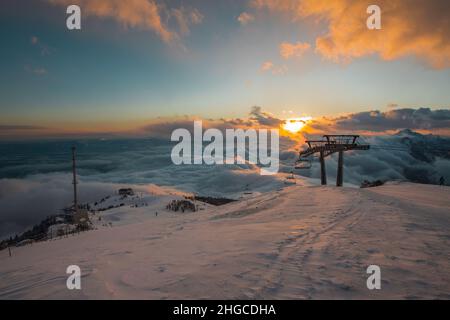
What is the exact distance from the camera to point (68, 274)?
4.91 meters

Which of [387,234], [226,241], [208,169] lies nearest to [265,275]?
[226,241]

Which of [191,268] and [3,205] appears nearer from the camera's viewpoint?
[191,268]

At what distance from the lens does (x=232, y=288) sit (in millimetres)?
3875

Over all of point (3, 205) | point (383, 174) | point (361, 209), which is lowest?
point (383, 174)

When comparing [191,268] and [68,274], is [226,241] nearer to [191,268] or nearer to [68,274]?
[191,268]

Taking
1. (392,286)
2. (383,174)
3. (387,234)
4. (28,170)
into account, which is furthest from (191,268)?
(383,174)

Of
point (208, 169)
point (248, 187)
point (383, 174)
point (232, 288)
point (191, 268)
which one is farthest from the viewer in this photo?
point (383, 174)

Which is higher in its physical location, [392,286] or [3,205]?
[392,286]

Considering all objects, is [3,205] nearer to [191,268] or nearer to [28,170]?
[191,268]

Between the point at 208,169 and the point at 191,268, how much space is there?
308 ft
